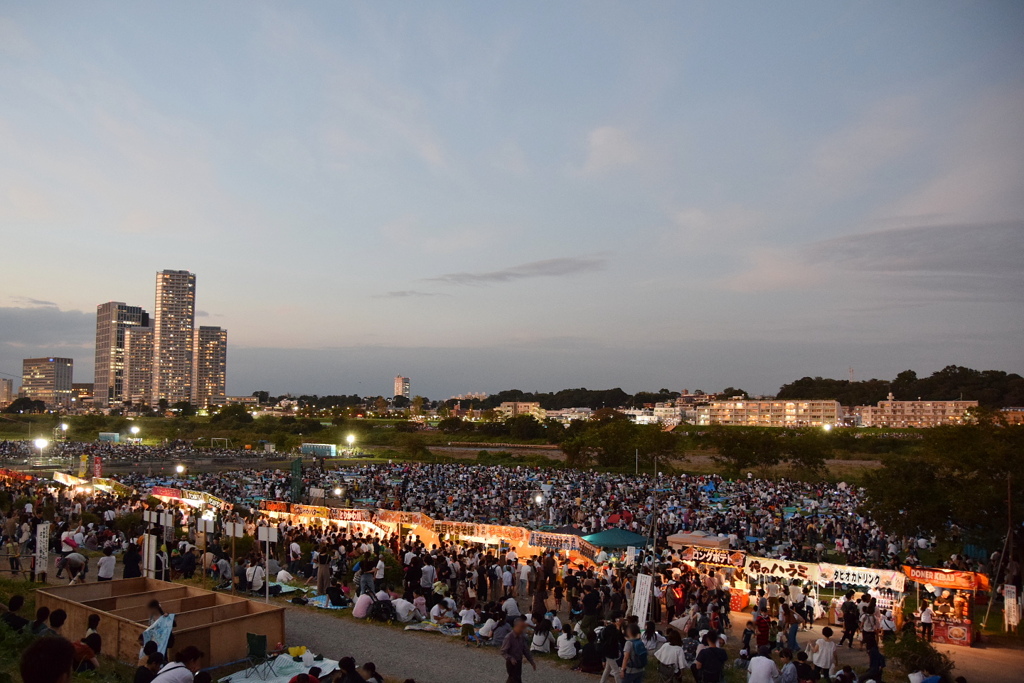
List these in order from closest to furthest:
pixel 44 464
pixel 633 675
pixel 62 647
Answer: pixel 62 647
pixel 633 675
pixel 44 464

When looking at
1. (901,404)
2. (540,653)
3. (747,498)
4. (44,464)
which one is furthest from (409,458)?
(901,404)

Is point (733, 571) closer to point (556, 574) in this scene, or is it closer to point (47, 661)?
point (556, 574)

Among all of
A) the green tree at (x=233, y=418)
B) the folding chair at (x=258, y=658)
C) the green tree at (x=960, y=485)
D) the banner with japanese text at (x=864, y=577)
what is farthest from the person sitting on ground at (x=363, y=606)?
the green tree at (x=233, y=418)

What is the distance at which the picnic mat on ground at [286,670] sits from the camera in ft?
31.7

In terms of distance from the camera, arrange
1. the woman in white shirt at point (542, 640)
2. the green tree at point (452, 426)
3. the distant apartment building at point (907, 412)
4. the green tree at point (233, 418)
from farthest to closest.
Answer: the distant apartment building at point (907, 412) < the green tree at point (233, 418) < the green tree at point (452, 426) < the woman in white shirt at point (542, 640)

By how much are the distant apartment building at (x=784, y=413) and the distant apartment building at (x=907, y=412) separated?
7.00 metres

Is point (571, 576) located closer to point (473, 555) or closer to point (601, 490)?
point (473, 555)

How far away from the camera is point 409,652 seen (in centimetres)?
1195

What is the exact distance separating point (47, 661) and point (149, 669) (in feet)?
17.0

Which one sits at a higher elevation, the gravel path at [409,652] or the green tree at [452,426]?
the gravel path at [409,652]

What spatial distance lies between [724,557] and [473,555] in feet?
20.5

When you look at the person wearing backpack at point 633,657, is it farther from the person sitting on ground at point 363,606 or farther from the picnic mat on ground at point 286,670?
the person sitting on ground at point 363,606

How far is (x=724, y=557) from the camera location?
55.8 feet

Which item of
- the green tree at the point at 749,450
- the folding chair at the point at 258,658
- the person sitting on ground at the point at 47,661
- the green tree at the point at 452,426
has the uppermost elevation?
the person sitting on ground at the point at 47,661
